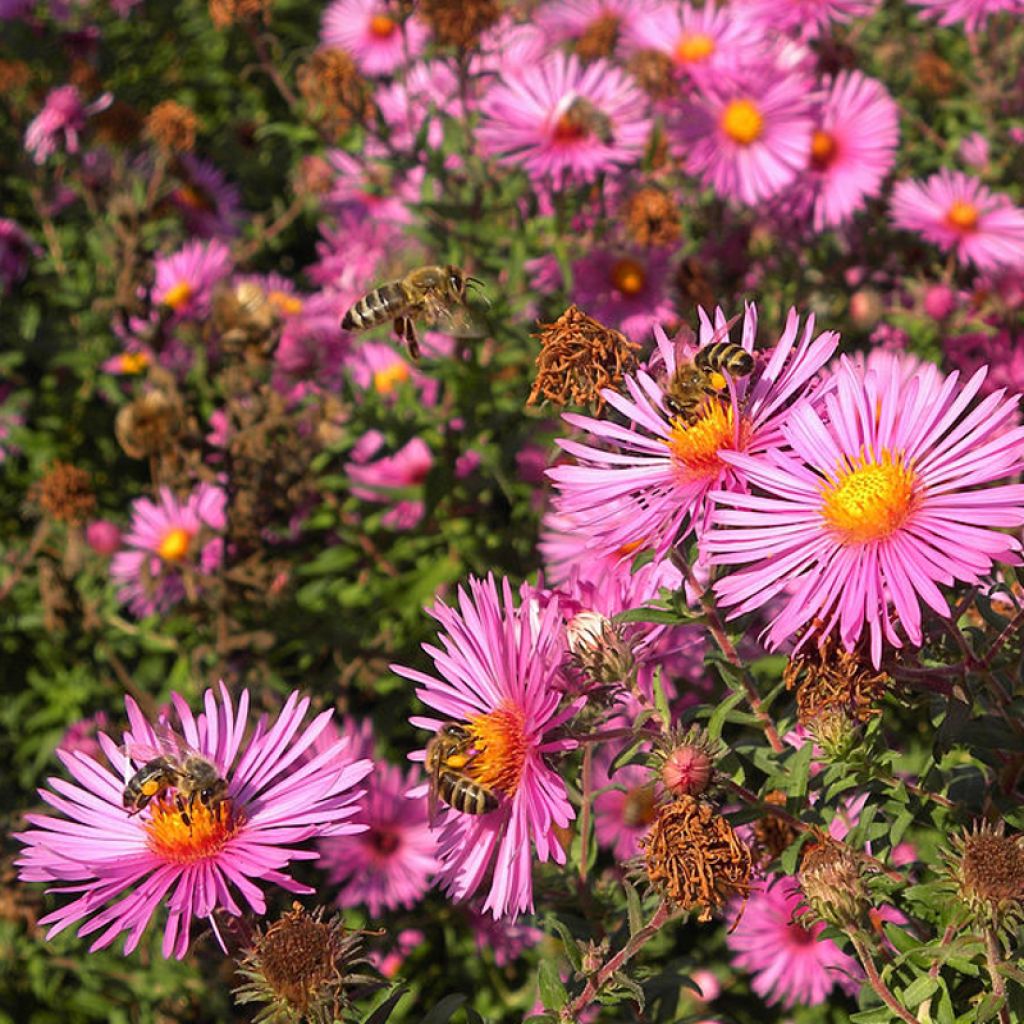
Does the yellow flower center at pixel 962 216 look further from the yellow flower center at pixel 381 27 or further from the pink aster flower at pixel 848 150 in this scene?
the yellow flower center at pixel 381 27

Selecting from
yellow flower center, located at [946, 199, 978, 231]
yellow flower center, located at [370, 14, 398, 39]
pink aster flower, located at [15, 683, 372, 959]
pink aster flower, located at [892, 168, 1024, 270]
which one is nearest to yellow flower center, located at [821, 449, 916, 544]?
pink aster flower, located at [15, 683, 372, 959]

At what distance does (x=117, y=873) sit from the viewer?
6.78 feet

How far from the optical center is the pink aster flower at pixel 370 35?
5.69 meters

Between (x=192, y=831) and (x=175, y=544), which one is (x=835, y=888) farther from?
(x=175, y=544)

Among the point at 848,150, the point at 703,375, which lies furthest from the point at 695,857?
the point at 848,150

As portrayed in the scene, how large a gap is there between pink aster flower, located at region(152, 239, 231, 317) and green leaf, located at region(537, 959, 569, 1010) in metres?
3.13

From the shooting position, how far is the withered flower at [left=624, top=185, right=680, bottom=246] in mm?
3773

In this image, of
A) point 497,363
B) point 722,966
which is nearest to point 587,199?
point 497,363

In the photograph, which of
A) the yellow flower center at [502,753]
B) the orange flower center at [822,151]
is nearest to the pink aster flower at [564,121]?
the orange flower center at [822,151]

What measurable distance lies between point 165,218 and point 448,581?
2.29 m

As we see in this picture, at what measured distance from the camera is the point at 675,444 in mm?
2041

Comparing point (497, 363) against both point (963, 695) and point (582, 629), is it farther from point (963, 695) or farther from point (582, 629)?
point (963, 695)

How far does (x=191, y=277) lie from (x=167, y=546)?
1265 millimetres

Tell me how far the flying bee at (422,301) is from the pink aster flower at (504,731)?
1102mm
